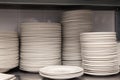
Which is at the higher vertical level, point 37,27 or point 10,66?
point 37,27

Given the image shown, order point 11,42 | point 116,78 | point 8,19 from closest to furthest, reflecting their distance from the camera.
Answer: point 116,78, point 11,42, point 8,19

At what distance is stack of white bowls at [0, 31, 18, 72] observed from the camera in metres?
1.08

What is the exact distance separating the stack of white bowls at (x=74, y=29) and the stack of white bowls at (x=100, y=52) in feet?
0.34

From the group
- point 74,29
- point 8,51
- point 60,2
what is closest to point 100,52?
point 74,29

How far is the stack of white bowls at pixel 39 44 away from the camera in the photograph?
3.64ft

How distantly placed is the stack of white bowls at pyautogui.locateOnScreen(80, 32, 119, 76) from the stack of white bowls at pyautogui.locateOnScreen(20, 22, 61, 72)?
175 mm

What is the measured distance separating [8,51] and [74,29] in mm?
381

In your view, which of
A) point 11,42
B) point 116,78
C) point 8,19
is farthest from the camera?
point 8,19

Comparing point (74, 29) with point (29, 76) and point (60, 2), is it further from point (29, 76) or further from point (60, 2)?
point (29, 76)

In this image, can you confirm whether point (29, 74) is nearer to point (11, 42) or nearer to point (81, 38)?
point (11, 42)

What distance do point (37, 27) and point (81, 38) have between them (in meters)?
0.24

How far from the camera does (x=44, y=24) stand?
1103 mm

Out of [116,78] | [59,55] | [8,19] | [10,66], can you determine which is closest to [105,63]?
[116,78]

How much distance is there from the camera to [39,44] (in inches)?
43.7
